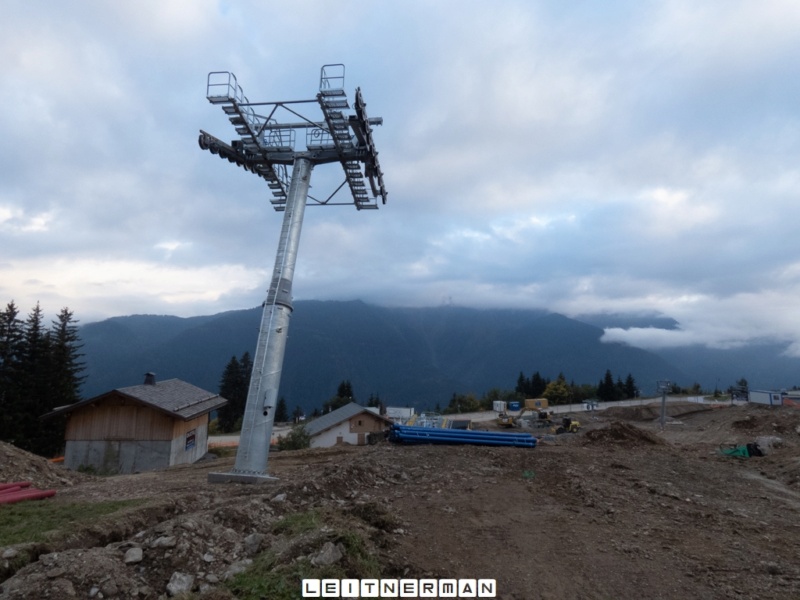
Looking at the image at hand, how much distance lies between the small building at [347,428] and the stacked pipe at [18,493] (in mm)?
40188

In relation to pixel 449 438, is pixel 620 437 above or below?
below

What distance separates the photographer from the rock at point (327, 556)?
21.6 feet

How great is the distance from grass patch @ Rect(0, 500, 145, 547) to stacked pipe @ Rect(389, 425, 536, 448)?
34.5 feet

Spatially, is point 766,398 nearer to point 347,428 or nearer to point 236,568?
point 347,428

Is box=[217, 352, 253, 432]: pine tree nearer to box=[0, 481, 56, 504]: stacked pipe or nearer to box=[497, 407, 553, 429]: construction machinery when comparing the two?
box=[497, 407, 553, 429]: construction machinery

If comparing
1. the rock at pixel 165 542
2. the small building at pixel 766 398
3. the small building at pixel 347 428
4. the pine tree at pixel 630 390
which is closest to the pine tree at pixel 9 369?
the small building at pixel 347 428

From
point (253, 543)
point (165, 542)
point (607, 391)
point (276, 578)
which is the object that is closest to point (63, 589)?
point (165, 542)

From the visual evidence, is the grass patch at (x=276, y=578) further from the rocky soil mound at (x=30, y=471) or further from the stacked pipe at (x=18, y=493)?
the rocky soil mound at (x=30, y=471)

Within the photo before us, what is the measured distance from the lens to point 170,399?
3372cm

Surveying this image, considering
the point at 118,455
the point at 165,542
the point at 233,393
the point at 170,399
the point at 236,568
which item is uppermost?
the point at 170,399

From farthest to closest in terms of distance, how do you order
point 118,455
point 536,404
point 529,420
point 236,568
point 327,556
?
point 536,404 < point 529,420 < point 118,455 < point 236,568 < point 327,556

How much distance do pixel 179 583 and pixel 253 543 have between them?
137cm

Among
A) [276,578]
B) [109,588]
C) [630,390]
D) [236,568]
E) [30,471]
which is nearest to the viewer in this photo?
[109,588]

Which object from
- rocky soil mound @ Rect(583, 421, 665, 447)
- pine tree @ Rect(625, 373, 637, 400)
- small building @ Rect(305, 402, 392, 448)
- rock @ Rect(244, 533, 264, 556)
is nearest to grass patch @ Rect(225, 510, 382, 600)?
rock @ Rect(244, 533, 264, 556)
